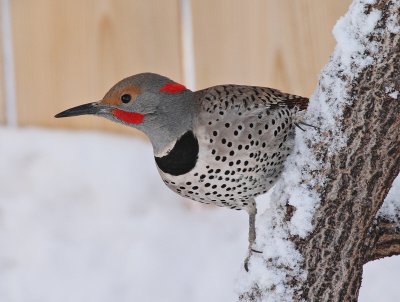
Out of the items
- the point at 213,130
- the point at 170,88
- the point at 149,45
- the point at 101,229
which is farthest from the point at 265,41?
the point at 213,130

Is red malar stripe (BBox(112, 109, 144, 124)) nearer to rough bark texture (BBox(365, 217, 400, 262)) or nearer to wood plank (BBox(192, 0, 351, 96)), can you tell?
rough bark texture (BBox(365, 217, 400, 262))

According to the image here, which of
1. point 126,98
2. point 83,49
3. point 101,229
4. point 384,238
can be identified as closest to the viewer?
point 384,238

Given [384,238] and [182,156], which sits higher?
[182,156]

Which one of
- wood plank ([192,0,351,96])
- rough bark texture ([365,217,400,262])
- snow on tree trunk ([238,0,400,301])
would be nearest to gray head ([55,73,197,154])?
snow on tree trunk ([238,0,400,301])

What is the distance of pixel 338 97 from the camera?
1.63 meters

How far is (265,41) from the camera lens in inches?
127

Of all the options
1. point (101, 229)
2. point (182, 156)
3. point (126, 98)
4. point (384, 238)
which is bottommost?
point (101, 229)

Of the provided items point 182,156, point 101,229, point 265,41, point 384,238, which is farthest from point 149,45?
point 384,238

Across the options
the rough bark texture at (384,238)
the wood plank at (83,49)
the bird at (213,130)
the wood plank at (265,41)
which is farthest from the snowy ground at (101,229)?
the rough bark texture at (384,238)

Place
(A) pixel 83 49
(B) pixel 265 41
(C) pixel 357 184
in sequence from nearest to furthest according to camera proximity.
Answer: (C) pixel 357 184 < (B) pixel 265 41 < (A) pixel 83 49

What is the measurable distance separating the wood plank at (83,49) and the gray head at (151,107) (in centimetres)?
156

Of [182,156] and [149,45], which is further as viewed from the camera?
[149,45]

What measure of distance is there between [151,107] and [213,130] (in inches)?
6.9

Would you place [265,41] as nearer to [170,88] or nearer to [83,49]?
[83,49]
